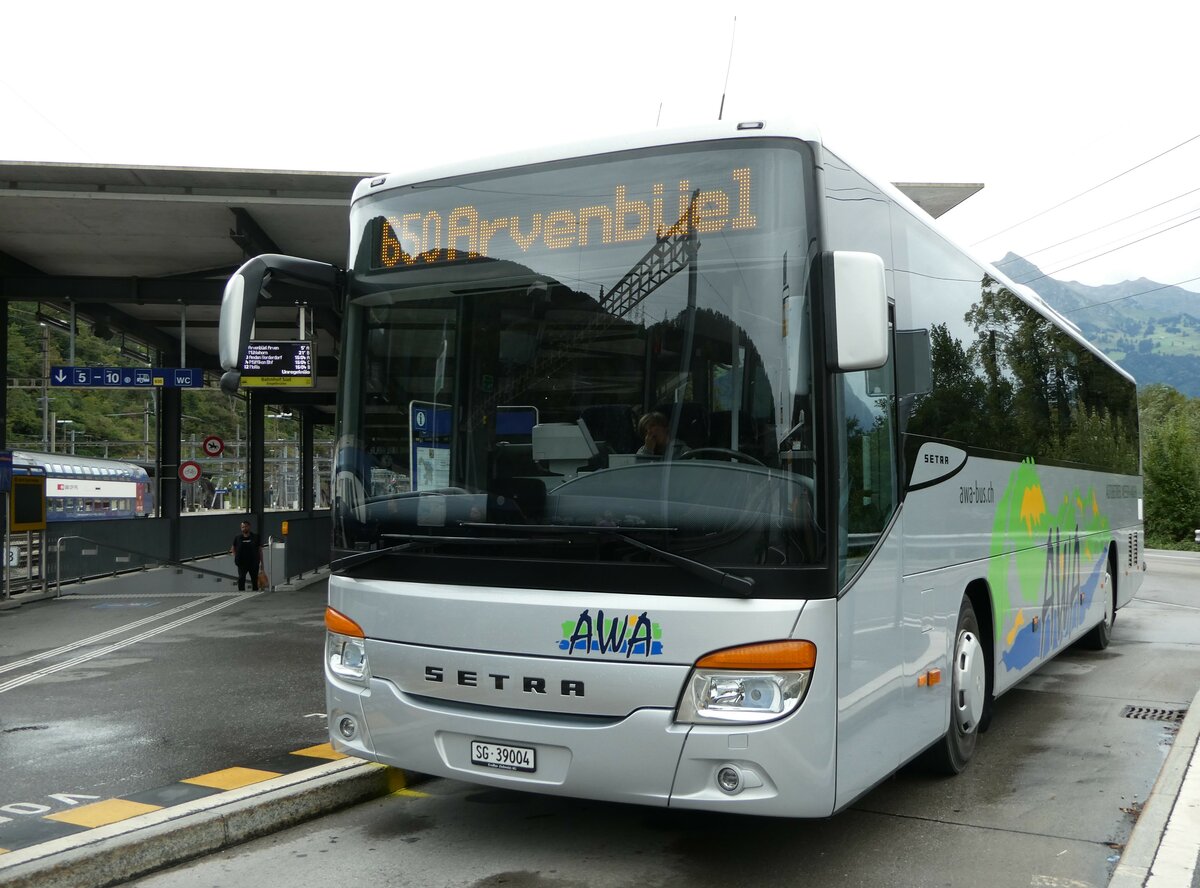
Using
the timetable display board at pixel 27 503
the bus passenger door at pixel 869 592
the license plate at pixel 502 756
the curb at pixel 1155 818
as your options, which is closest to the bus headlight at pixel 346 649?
the license plate at pixel 502 756

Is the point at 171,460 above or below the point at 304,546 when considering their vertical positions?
above

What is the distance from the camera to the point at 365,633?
17.0 ft

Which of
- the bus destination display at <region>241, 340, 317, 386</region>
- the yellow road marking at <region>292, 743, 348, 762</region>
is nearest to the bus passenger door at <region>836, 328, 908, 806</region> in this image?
the yellow road marking at <region>292, 743, 348, 762</region>

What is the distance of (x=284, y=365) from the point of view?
65.6 ft

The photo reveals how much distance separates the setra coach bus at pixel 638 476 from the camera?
173 inches

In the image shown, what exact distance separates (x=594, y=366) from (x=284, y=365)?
640 inches

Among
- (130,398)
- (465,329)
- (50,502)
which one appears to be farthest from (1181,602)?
(130,398)

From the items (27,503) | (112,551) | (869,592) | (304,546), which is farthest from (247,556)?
(869,592)

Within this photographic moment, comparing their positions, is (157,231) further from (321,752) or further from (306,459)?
(306,459)

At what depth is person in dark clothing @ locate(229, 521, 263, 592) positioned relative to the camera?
2239cm

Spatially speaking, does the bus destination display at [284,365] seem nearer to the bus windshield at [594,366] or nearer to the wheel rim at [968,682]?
the bus windshield at [594,366]

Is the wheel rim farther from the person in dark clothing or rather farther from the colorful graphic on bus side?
the person in dark clothing

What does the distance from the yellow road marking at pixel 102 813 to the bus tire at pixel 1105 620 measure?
897 centimetres

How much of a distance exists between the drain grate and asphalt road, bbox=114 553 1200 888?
102cm
